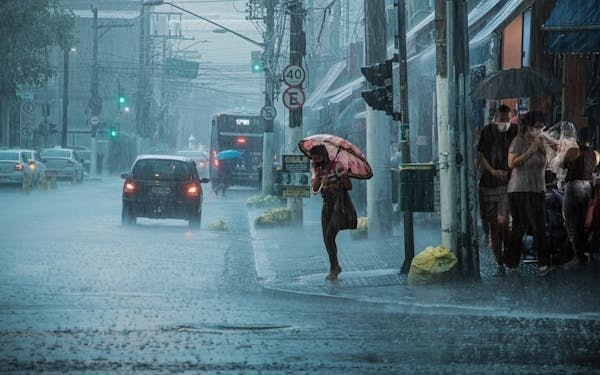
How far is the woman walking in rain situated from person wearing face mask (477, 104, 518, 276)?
5.14ft

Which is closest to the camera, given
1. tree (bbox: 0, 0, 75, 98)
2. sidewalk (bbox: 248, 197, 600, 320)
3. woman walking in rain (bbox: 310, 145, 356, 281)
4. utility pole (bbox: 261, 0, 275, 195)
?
sidewalk (bbox: 248, 197, 600, 320)

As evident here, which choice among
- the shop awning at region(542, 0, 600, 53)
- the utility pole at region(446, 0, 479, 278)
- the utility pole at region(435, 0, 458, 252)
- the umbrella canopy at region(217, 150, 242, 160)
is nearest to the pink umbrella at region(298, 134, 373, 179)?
the utility pole at region(435, 0, 458, 252)

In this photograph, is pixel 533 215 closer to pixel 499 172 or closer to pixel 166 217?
pixel 499 172

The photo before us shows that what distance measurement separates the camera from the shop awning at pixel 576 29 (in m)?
17.1

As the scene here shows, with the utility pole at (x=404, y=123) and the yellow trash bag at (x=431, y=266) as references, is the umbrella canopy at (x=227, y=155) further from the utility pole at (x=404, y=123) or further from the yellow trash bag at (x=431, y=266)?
the yellow trash bag at (x=431, y=266)

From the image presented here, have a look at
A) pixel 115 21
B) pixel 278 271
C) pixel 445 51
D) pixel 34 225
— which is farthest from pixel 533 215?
pixel 115 21

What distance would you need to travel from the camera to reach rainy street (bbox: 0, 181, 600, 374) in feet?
29.2

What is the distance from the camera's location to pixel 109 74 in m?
111

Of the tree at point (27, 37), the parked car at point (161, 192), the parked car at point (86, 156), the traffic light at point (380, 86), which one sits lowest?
the parked car at point (161, 192)

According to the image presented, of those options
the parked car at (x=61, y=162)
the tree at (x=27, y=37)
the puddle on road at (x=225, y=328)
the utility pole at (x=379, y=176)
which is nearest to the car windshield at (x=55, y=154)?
the parked car at (x=61, y=162)

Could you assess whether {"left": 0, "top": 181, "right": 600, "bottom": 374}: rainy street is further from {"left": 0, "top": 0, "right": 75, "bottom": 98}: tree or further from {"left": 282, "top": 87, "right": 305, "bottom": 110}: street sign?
{"left": 0, "top": 0, "right": 75, "bottom": 98}: tree

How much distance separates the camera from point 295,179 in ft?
84.3

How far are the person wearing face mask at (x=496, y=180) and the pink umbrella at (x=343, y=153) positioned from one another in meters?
1.62

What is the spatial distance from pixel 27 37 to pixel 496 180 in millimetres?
45378
